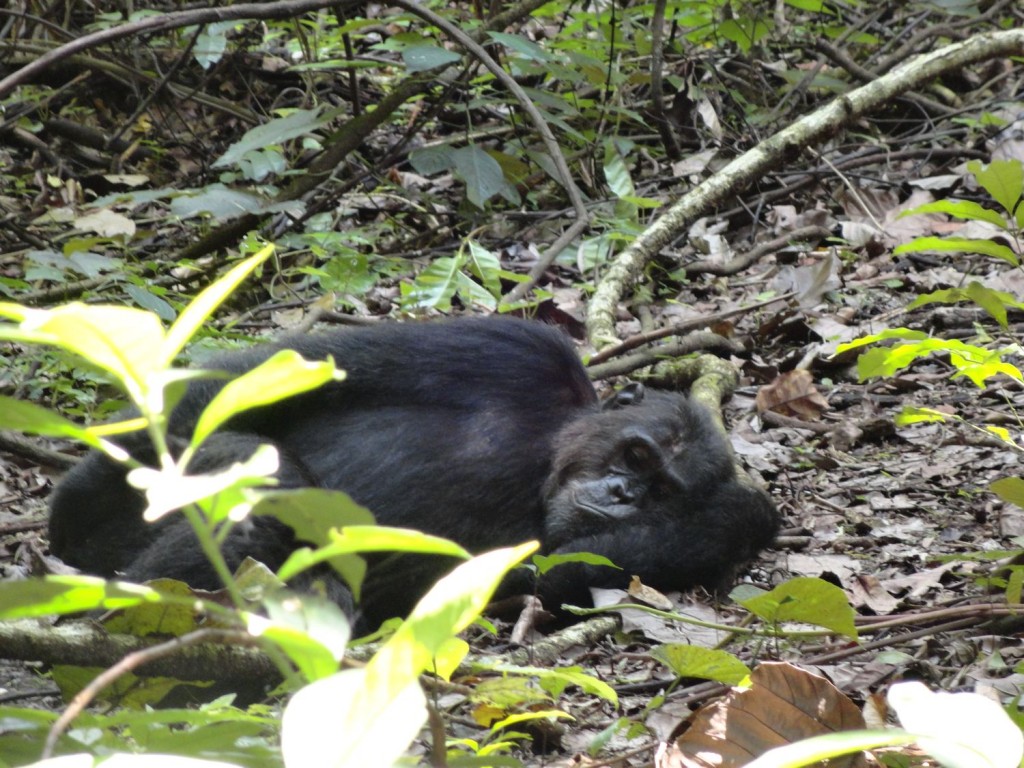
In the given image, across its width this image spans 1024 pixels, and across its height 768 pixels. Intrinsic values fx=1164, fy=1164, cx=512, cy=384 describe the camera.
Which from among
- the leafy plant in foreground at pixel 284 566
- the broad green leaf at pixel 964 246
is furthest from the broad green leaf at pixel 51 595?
the broad green leaf at pixel 964 246

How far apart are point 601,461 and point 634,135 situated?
15.6 ft

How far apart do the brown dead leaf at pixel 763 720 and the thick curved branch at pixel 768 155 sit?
3352 mm

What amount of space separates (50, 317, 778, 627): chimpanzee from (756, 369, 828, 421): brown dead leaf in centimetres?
97

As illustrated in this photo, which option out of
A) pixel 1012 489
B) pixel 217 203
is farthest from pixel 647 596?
pixel 217 203

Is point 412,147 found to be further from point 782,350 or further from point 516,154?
point 782,350

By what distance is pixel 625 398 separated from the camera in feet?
14.5

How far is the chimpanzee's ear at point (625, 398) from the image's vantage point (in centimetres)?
441

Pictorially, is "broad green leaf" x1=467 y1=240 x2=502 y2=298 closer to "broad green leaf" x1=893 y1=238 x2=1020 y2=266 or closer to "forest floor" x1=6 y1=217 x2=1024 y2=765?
"forest floor" x1=6 y1=217 x2=1024 y2=765

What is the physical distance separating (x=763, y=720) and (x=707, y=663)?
226 millimetres

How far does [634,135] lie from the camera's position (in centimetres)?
834

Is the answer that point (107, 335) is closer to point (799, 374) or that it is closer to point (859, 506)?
point (859, 506)

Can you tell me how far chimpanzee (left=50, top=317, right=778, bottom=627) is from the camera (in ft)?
12.2

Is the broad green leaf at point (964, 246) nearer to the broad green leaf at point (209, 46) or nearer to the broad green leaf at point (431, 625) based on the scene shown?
the broad green leaf at point (431, 625)

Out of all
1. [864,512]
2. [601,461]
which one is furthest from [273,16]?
[864,512]
